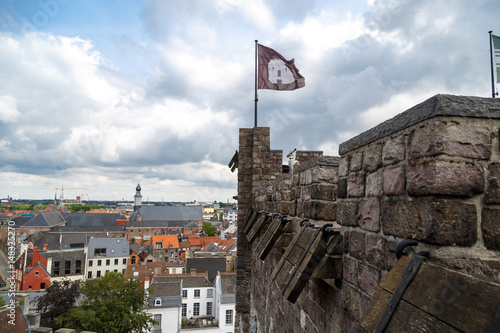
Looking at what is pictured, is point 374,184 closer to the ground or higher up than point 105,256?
higher up

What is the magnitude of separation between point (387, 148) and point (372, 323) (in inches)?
→ 36.5

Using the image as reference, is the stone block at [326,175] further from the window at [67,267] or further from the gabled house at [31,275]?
the window at [67,267]

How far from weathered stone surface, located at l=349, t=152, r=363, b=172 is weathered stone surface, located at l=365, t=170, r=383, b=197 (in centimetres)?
14

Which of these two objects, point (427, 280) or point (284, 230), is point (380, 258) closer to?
point (427, 280)

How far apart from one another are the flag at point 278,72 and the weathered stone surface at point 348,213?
793 cm

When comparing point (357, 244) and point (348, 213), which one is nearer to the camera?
point (357, 244)

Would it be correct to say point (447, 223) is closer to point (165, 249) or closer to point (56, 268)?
point (56, 268)

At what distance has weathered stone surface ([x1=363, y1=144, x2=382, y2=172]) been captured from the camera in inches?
75.2

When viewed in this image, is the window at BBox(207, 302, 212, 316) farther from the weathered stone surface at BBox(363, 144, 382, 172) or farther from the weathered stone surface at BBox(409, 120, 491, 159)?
the weathered stone surface at BBox(409, 120, 491, 159)

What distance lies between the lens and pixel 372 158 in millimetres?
1988

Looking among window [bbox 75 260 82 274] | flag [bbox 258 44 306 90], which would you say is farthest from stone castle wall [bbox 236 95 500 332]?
window [bbox 75 260 82 274]

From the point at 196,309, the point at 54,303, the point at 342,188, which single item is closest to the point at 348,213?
the point at 342,188

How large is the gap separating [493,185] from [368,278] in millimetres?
908

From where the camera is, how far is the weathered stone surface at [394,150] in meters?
1.66
